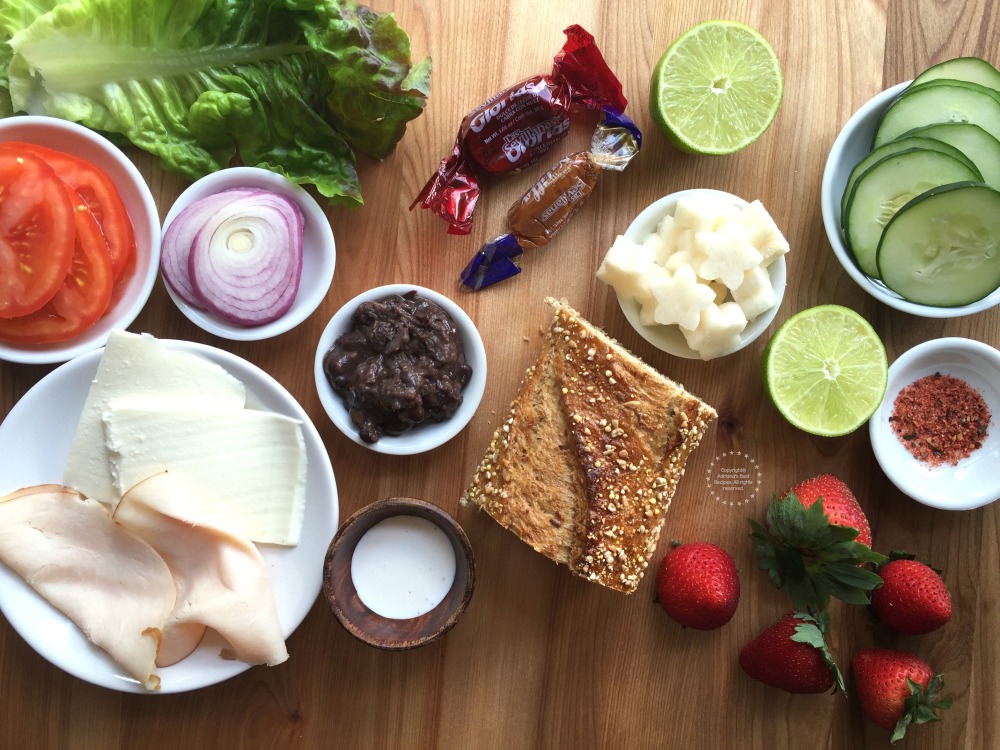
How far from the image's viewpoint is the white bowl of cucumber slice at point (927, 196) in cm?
208

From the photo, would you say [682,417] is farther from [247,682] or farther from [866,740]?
[247,682]

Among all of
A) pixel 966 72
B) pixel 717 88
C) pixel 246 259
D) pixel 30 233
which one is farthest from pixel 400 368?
pixel 966 72

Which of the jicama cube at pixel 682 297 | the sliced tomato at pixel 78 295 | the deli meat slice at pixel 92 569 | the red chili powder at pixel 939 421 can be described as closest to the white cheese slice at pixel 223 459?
the deli meat slice at pixel 92 569

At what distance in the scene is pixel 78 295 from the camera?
2037 millimetres

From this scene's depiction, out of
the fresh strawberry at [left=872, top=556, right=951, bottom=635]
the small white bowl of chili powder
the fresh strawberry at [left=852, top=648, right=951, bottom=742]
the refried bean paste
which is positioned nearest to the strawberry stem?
the fresh strawberry at [left=872, top=556, right=951, bottom=635]

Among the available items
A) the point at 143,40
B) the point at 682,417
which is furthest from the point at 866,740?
the point at 143,40

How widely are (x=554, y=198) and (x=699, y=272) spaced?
1.65 ft

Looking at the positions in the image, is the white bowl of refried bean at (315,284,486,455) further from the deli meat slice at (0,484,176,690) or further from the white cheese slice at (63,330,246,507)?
the deli meat slice at (0,484,176,690)

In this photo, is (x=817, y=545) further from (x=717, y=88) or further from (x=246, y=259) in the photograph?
(x=246, y=259)

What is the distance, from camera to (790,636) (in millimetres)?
2229

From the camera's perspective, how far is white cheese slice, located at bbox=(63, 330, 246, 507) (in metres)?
2.05

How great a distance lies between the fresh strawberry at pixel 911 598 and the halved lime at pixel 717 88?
139 centimetres

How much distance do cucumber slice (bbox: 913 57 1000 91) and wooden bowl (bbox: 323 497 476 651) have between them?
76.3 inches

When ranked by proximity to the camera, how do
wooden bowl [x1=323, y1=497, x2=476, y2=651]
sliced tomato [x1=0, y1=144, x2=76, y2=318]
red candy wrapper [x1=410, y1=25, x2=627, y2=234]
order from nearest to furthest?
1. sliced tomato [x1=0, y1=144, x2=76, y2=318]
2. wooden bowl [x1=323, y1=497, x2=476, y2=651]
3. red candy wrapper [x1=410, y1=25, x2=627, y2=234]
